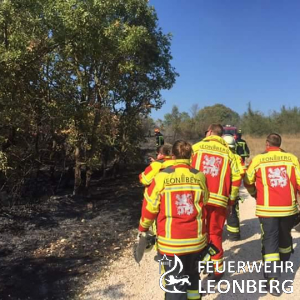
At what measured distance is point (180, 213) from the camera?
2.91 meters

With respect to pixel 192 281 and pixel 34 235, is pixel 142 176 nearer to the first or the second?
pixel 192 281

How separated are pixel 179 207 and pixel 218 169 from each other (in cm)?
132

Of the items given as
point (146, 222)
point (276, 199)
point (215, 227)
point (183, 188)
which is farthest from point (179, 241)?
point (276, 199)

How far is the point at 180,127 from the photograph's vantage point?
31.5 metres

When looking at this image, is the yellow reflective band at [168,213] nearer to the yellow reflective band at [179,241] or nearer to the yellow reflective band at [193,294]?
the yellow reflective band at [179,241]

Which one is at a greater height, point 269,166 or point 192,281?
point 269,166

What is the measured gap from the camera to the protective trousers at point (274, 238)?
399 centimetres

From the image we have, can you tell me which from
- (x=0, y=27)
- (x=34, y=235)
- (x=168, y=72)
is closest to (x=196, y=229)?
(x=34, y=235)

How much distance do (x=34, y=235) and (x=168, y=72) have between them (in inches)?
329

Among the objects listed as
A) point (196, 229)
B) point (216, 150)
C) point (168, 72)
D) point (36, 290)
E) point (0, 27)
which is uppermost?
point (168, 72)

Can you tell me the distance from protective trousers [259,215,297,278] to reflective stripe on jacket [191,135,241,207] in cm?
56

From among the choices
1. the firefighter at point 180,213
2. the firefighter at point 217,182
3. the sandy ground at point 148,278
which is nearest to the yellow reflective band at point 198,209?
the firefighter at point 180,213

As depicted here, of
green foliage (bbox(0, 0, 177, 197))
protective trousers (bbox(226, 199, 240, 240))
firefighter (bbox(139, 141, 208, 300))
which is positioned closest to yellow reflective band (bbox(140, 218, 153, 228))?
firefighter (bbox(139, 141, 208, 300))

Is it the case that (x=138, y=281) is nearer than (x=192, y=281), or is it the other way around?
(x=192, y=281)
